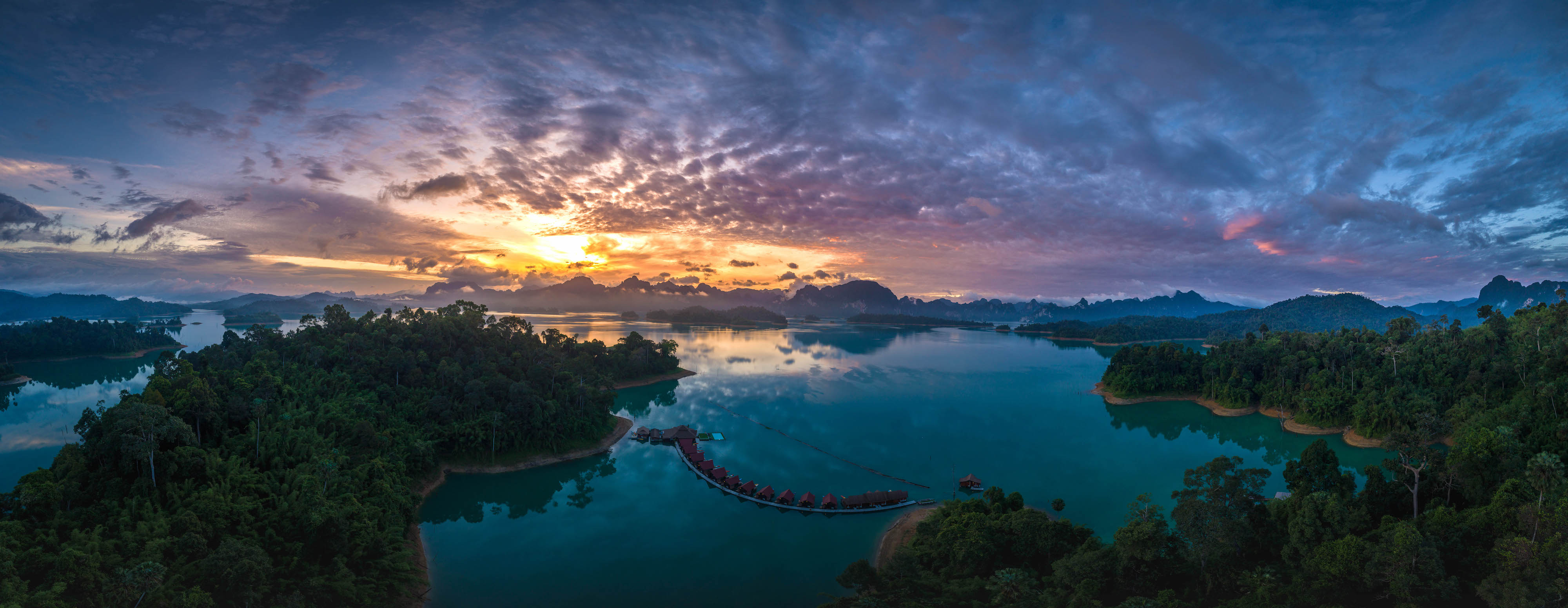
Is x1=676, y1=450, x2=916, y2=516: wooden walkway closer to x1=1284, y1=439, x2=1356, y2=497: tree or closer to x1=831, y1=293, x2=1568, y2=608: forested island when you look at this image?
x1=831, y1=293, x2=1568, y2=608: forested island

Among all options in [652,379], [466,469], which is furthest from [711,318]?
[466,469]

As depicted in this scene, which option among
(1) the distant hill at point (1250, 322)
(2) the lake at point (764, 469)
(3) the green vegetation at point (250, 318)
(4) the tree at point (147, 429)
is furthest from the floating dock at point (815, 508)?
(3) the green vegetation at point (250, 318)

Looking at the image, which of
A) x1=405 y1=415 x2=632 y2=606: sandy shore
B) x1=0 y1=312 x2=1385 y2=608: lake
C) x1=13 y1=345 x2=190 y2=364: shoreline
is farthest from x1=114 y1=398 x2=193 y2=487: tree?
x1=13 y1=345 x2=190 y2=364: shoreline

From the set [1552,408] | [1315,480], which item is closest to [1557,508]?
[1315,480]

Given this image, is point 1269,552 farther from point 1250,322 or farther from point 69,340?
point 1250,322

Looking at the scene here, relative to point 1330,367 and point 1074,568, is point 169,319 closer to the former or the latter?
point 1074,568

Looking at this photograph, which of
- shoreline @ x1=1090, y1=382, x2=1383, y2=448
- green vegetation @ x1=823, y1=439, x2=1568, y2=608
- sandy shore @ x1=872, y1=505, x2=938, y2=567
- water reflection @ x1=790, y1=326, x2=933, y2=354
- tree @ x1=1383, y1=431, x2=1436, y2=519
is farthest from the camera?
water reflection @ x1=790, y1=326, x2=933, y2=354
